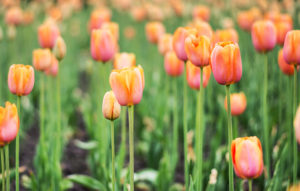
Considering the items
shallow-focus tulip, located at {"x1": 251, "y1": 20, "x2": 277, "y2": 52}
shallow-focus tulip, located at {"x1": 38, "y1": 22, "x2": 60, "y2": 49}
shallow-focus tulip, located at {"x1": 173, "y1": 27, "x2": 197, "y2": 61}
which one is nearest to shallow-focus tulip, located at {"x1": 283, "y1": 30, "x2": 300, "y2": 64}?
shallow-focus tulip, located at {"x1": 251, "y1": 20, "x2": 277, "y2": 52}

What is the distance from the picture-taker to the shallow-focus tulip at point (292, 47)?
4.93ft

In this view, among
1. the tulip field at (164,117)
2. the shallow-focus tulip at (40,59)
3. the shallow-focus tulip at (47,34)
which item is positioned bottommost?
the tulip field at (164,117)

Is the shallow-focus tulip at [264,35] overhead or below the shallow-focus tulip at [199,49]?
overhead

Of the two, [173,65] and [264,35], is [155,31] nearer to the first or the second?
[173,65]

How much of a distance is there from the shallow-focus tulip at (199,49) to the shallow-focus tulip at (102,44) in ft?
2.13

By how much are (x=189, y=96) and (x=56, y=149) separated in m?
1.62

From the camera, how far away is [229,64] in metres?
1.29

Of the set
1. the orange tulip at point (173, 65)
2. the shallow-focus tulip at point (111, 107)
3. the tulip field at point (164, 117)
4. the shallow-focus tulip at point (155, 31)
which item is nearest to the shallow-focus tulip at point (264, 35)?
the tulip field at point (164, 117)

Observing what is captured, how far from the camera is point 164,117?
2.87 meters

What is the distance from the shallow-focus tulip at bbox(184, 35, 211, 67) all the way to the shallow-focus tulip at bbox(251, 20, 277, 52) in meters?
0.52

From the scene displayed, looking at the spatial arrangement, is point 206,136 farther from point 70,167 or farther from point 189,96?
point 70,167

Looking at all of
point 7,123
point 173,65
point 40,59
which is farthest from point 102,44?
point 7,123

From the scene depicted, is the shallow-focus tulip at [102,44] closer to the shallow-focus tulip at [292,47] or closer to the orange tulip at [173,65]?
the orange tulip at [173,65]

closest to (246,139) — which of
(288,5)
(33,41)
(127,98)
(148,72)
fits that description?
(127,98)
